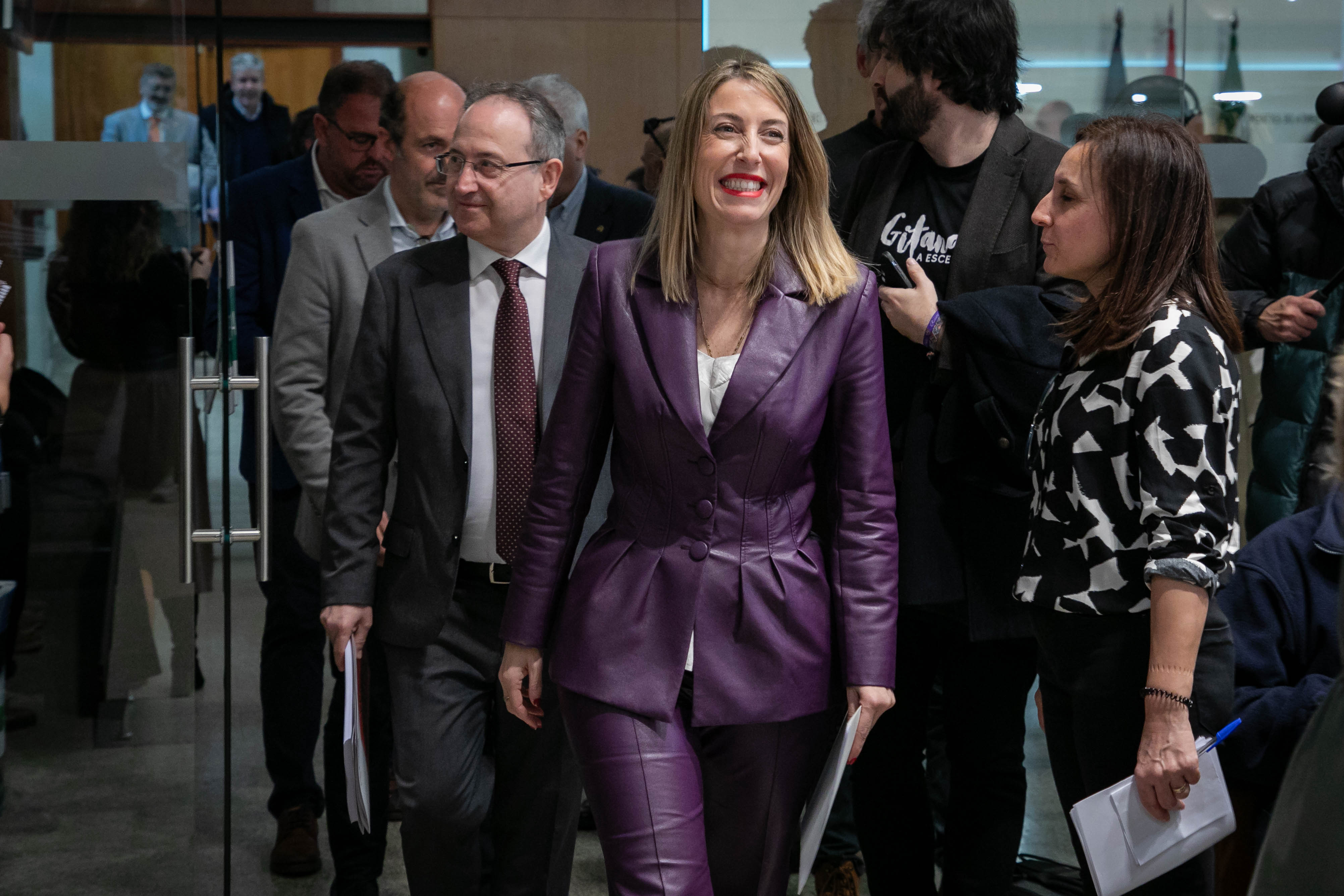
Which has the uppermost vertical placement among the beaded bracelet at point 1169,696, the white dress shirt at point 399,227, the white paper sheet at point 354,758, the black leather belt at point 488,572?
the white dress shirt at point 399,227

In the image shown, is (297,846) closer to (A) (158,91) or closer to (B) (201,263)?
(B) (201,263)

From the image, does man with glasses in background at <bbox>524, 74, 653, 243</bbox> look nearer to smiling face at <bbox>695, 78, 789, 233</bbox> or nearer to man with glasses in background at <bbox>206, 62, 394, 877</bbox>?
man with glasses in background at <bbox>206, 62, 394, 877</bbox>

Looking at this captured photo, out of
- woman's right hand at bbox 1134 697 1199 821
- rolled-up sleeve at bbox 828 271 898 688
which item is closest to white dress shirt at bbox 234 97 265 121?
rolled-up sleeve at bbox 828 271 898 688

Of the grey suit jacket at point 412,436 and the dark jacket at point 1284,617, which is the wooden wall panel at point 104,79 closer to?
the grey suit jacket at point 412,436

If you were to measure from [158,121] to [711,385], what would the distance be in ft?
4.71

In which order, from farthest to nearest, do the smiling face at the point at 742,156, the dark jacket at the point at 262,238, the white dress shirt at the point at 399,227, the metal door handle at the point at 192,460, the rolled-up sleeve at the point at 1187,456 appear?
the dark jacket at the point at 262,238 → the white dress shirt at the point at 399,227 → the metal door handle at the point at 192,460 → the smiling face at the point at 742,156 → the rolled-up sleeve at the point at 1187,456

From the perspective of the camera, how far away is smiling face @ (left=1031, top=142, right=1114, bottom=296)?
7.77 ft

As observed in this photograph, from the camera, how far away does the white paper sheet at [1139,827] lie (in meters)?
2.21

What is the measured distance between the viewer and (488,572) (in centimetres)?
274

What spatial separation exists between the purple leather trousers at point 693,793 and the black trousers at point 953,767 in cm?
64

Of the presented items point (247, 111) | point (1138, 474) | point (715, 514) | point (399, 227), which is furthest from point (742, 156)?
point (247, 111)

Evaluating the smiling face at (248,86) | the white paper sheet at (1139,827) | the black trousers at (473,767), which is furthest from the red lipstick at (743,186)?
the smiling face at (248,86)

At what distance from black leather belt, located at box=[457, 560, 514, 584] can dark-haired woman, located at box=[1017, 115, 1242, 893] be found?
0.94 m

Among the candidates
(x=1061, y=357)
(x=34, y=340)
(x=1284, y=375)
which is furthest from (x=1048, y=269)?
(x=34, y=340)
